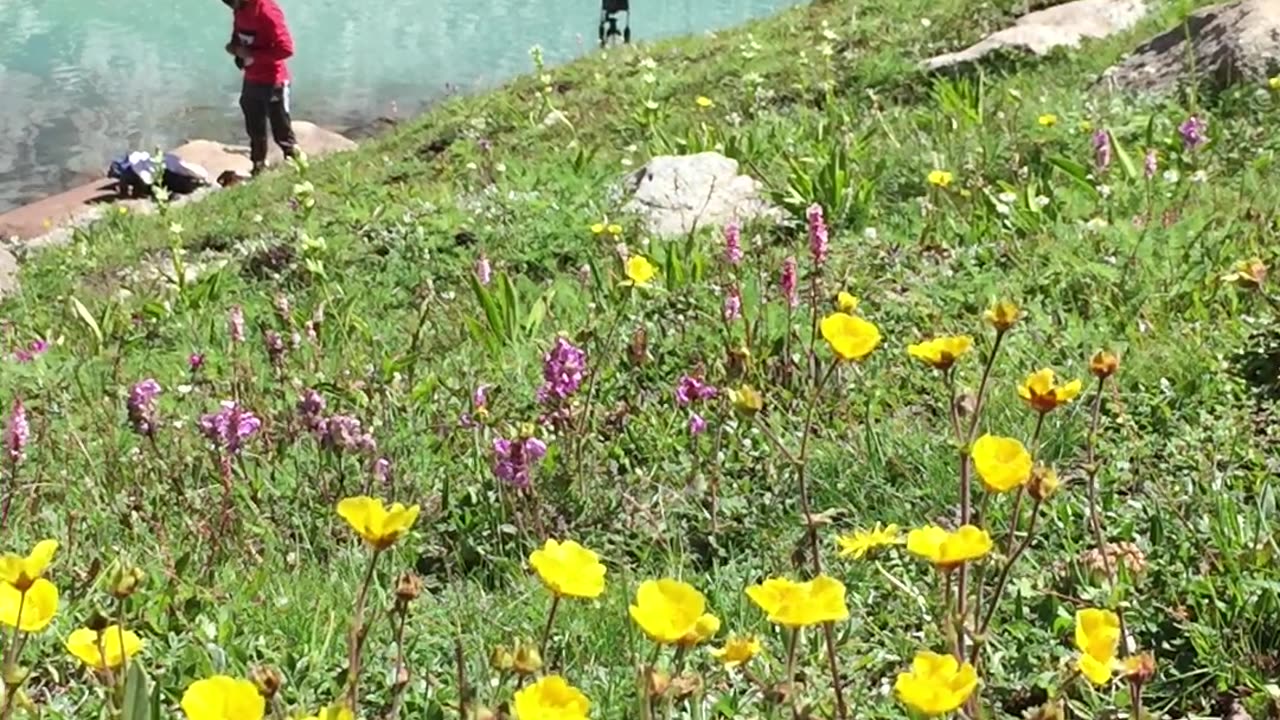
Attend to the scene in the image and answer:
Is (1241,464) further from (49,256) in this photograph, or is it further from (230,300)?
(49,256)

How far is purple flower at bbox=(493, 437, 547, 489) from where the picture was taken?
2570 mm

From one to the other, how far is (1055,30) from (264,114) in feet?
21.9

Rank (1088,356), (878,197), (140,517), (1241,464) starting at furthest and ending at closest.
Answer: (878,197) < (1088,356) < (140,517) < (1241,464)

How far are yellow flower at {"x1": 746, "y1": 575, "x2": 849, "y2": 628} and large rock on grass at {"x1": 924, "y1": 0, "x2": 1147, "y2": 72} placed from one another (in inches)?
262

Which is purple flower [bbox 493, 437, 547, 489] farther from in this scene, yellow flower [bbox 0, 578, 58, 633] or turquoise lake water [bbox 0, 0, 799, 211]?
turquoise lake water [bbox 0, 0, 799, 211]

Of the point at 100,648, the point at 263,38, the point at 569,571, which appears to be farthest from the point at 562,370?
the point at 263,38

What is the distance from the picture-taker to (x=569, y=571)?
1400 millimetres

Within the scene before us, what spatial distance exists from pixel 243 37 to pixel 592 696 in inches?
379

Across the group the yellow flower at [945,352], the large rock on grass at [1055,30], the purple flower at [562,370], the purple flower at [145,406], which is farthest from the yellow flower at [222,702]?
the large rock on grass at [1055,30]

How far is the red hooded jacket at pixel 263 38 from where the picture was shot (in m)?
10.4

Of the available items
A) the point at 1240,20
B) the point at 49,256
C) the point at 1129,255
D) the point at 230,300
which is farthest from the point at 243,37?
the point at 1129,255

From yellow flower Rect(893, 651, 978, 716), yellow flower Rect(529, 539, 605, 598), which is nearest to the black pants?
yellow flower Rect(529, 539, 605, 598)

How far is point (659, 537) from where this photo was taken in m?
2.69

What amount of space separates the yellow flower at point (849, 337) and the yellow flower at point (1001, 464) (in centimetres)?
33
